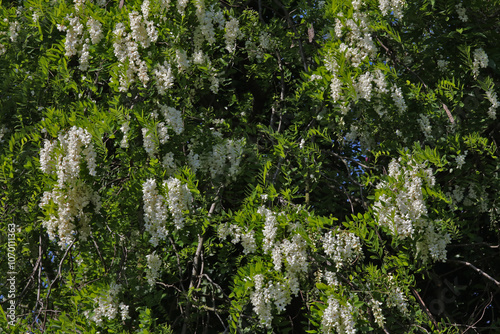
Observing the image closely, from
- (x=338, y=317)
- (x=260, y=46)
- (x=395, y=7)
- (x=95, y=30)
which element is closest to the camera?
(x=338, y=317)

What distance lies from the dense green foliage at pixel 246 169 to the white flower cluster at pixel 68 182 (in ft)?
0.04

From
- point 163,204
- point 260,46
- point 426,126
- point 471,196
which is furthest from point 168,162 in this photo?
point 471,196

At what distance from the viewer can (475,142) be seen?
11.6 ft

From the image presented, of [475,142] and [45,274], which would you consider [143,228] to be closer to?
[45,274]

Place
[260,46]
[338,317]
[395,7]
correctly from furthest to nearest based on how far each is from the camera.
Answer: [260,46], [395,7], [338,317]

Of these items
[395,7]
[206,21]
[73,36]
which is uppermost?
[395,7]

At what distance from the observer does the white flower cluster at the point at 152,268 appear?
335cm

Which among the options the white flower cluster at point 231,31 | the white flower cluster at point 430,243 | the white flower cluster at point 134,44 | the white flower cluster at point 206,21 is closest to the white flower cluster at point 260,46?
the white flower cluster at point 231,31

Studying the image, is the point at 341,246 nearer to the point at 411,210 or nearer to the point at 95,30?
the point at 411,210

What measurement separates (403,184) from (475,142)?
2.05ft

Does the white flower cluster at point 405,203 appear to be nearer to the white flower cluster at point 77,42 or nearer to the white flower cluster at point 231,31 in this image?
the white flower cluster at point 231,31

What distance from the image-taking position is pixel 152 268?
336cm

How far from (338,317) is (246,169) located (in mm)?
1139

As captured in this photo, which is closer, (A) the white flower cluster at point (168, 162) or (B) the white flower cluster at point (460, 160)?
(A) the white flower cluster at point (168, 162)
